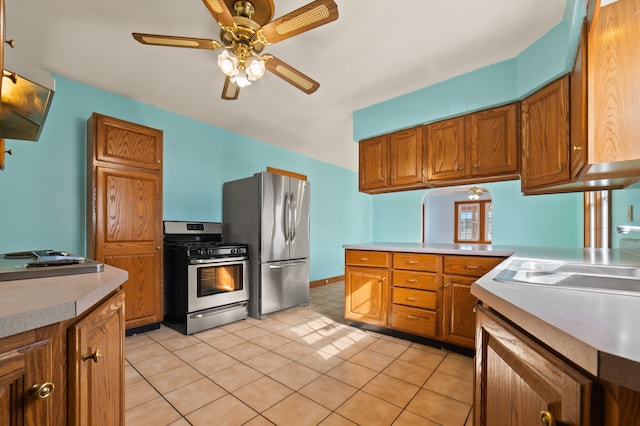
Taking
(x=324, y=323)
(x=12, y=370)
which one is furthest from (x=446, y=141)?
(x=12, y=370)

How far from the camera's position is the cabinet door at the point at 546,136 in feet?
6.16

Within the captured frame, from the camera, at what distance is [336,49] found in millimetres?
2117

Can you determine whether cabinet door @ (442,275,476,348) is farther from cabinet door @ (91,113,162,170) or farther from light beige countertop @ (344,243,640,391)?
cabinet door @ (91,113,162,170)

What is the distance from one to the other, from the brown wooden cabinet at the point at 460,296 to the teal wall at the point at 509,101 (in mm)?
1383

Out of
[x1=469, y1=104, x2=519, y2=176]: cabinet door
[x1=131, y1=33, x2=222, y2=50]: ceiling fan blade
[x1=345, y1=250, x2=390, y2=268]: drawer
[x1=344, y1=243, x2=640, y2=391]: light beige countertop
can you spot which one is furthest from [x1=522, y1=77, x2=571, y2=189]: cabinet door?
[x1=131, y1=33, x2=222, y2=50]: ceiling fan blade

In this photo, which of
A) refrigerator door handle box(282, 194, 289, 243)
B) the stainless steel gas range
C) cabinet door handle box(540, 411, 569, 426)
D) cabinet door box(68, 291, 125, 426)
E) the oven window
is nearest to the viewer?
cabinet door handle box(540, 411, 569, 426)

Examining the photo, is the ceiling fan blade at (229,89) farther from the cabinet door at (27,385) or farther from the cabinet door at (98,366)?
the cabinet door at (27,385)

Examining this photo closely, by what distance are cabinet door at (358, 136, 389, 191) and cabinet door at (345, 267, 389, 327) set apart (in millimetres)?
982

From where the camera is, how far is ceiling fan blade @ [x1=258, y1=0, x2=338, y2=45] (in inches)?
51.5

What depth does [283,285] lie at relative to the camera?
11.1 ft

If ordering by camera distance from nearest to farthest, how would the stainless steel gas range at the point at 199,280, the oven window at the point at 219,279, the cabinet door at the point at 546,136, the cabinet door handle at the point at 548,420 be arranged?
the cabinet door handle at the point at 548,420 → the cabinet door at the point at 546,136 → the stainless steel gas range at the point at 199,280 → the oven window at the point at 219,279

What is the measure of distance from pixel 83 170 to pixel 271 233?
75.3 inches

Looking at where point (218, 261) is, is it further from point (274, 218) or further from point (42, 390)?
point (42, 390)

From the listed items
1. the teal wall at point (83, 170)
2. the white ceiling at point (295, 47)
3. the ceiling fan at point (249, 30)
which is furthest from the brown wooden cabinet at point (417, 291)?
the teal wall at point (83, 170)
